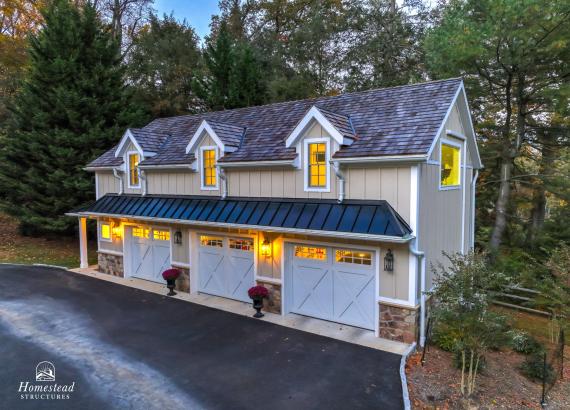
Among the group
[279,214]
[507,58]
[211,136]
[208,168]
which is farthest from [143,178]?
[507,58]

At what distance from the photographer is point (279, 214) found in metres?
9.70

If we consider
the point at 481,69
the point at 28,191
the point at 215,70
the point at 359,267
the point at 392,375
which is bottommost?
the point at 392,375

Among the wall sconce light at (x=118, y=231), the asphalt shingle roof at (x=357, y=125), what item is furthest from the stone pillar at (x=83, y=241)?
the asphalt shingle roof at (x=357, y=125)

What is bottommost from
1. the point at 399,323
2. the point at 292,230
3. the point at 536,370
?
the point at 536,370

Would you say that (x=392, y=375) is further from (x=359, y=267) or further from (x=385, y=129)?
(x=385, y=129)

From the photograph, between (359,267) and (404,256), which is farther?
(359,267)

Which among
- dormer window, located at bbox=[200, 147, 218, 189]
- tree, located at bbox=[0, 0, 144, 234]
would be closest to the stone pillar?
tree, located at bbox=[0, 0, 144, 234]

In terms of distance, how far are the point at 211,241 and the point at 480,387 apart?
27.3 feet

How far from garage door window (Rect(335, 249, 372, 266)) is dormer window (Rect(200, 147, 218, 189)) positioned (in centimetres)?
482

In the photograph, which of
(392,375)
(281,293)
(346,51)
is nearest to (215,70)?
(346,51)

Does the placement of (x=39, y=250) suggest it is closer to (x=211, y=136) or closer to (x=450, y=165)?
(x=211, y=136)

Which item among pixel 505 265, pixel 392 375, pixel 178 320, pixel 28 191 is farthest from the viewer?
pixel 28 191

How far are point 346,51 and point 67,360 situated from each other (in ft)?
74.0

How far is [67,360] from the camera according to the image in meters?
7.44
